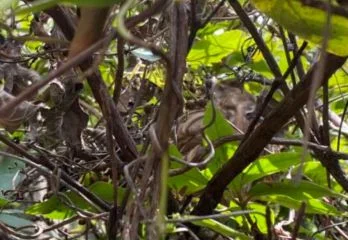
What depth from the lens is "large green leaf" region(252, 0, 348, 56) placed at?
57 centimetres

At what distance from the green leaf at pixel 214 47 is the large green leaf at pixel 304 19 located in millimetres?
498

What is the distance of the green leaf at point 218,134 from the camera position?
0.82 meters

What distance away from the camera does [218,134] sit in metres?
0.85

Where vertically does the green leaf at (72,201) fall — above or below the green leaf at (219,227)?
above

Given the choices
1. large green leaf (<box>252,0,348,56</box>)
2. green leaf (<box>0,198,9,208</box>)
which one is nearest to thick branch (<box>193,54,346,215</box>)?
large green leaf (<box>252,0,348,56</box>)

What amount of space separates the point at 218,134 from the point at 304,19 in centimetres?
30

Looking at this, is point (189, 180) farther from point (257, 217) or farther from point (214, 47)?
point (214, 47)

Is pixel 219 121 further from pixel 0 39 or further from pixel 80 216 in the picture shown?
pixel 0 39

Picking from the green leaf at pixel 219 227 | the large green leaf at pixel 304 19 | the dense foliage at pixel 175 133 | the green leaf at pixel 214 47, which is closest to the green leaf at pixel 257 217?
the dense foliage at pixel 175 133

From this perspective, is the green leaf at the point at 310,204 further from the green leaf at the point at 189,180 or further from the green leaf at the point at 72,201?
the green leaf at the point at 72,201

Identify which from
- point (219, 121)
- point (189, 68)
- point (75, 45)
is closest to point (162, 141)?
point (75, 45)

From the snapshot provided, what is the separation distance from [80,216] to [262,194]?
0.70 ft

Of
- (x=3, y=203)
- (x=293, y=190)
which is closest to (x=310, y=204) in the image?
(x=293, y=190)

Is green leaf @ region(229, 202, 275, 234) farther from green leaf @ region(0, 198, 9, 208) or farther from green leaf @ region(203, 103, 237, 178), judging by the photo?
green leaf @ region(0, 198, 9, 208)
